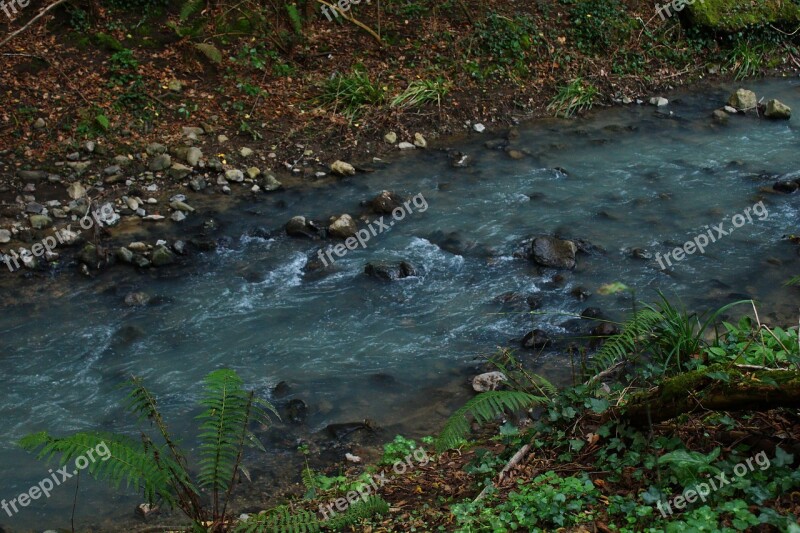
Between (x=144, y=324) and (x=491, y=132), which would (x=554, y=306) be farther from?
(x=491, y=132)

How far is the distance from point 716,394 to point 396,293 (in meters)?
4.39

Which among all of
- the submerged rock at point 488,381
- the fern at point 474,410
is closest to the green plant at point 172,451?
the fern at point 474,410

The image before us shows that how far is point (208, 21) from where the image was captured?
12195mm

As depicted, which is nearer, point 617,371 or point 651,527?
point 651,527

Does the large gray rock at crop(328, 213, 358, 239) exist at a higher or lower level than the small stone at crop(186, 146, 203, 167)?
lower

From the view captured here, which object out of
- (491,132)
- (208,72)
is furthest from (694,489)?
(208,72)

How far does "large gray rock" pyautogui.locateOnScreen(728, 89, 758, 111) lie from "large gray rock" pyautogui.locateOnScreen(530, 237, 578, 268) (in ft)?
18.0

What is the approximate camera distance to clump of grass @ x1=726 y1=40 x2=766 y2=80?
13.5m

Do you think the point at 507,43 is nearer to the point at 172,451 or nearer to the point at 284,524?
the point at 172,451

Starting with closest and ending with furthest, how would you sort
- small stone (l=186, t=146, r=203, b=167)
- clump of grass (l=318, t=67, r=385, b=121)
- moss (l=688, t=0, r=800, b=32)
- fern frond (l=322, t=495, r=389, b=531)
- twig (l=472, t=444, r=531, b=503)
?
fern frond (l=322, t=495, r=389, b=531)
twig (l=472, t=444, r=531, b=503)
small stone (l=186, t=146, r=203, b=167)
clump of grass (l=318, t=67, r=385, b=121)
moss (l=688, t=0, r=800, b=32)

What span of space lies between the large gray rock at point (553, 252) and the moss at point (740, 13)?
7.66 m

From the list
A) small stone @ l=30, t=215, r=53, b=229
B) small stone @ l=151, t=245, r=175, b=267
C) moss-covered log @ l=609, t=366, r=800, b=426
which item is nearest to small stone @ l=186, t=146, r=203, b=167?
small stone @ l=30, t=215, r=53, b=229

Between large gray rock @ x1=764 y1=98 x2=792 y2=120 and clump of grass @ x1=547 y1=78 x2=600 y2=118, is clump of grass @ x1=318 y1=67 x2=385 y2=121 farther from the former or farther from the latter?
large gray rock @ x1=764 y1=98 x2=792 y2=120

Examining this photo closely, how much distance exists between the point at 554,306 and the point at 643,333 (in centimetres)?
187
